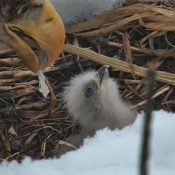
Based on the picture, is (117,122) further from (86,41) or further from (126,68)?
(86,41)

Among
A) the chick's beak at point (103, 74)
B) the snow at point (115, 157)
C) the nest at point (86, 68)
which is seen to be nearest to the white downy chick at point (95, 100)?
the chick's beak at point (103, 74)

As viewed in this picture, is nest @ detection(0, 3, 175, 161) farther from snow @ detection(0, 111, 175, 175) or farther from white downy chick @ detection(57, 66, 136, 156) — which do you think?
snow @ detection(0, 111, 175, 175)

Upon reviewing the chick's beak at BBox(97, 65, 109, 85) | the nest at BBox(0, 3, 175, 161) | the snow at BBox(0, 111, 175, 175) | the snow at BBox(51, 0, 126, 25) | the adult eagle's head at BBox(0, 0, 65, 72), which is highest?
the adult eagle's head at BBox(0, 0, 65, 72)

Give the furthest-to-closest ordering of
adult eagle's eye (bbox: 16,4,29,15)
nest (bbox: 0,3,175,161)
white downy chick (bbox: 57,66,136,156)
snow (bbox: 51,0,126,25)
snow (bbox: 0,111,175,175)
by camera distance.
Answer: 1. snow (bbox: 51,0,126,25)
2. nest (bbox: 0,3,175,161)
3. white downy chick (bbox: 57,66,136,156)
4. adult eagle's eye (bbox: 16,4,29,15)
5. snow (bbox: 0,111,175,175)

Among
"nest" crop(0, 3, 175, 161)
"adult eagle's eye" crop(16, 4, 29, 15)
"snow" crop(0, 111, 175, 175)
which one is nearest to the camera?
"snow" crop(0, 111, 175, 175)

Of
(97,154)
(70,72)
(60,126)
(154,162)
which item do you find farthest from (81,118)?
(154,162)

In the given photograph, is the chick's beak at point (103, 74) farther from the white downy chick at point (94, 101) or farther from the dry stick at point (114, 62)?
the dry stick at point (114, 62)

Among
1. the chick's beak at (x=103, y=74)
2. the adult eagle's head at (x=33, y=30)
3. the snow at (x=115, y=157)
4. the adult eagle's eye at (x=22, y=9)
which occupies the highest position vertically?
the adult eagle's eye at (x=22, y=9)

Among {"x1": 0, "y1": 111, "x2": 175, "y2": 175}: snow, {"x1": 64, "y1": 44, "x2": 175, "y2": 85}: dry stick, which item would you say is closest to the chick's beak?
{"x1": 64, "y1": 44, "x2": 175, "y2": 85}: dry stick

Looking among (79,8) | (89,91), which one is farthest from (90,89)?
(79,8)
